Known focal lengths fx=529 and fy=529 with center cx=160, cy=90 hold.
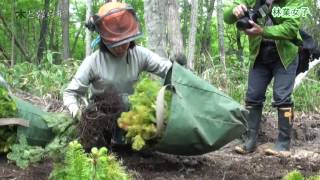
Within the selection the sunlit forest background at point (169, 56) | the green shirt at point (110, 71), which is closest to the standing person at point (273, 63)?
the green shirt at point (110, 71)

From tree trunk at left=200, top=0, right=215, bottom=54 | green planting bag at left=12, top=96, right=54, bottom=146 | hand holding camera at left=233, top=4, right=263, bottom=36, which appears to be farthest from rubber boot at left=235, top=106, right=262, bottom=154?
tree trunk at left=200, top=0, right=215, bottom=54

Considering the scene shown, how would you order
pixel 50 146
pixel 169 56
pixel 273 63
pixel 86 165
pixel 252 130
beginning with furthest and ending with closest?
pixel 169 56 → pixel 252 130 → pixel 273 63 → pixel 50 146 → pixel 86 165

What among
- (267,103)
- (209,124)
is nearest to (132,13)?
(209,124)

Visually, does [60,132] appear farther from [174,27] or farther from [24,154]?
[174,27]

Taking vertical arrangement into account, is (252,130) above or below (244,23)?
below

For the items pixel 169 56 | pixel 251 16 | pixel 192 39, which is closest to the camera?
pixel 251 16

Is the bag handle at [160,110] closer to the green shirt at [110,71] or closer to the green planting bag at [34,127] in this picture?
the green shirt at [110,71]

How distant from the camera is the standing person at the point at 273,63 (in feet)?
14.3

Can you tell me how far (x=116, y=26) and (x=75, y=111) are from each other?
0.68 metres

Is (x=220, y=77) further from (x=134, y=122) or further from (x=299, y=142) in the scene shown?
(x=134, y=122)

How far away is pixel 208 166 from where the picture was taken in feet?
12.9

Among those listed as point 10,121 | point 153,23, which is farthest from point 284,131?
point 10,121

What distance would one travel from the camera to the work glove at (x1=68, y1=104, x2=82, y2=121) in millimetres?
3799

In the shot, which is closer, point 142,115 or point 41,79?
point 142,115
